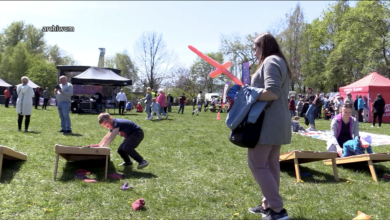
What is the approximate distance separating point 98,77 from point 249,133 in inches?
783

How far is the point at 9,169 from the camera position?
5438 millimetres

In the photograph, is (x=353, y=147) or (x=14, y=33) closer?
(x=353, y=147)

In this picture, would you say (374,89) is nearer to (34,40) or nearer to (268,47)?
(268,47)

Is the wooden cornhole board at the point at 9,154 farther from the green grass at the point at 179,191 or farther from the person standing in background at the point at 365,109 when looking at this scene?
the person standing in background at the point at 365,109

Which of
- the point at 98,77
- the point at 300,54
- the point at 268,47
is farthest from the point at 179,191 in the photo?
the point at 300,54

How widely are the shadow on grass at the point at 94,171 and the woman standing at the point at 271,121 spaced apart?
98.3 inches

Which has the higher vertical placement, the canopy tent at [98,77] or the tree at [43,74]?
the tree at [43,74]

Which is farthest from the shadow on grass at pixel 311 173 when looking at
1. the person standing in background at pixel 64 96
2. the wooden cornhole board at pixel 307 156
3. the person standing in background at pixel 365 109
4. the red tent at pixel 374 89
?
the red tent at pixel 374 89

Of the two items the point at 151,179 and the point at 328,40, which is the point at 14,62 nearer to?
the point at 328,40

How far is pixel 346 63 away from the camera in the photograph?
3806 centimetres

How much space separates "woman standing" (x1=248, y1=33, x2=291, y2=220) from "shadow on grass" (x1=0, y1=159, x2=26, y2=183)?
358 centimetres

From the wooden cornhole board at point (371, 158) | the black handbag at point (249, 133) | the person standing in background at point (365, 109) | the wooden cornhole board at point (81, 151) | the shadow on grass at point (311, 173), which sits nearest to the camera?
the black handbag at point (249, 133)

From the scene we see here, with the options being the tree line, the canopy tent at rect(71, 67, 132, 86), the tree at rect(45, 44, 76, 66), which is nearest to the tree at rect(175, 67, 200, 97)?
the tree line

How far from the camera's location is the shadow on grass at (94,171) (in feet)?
17.0
